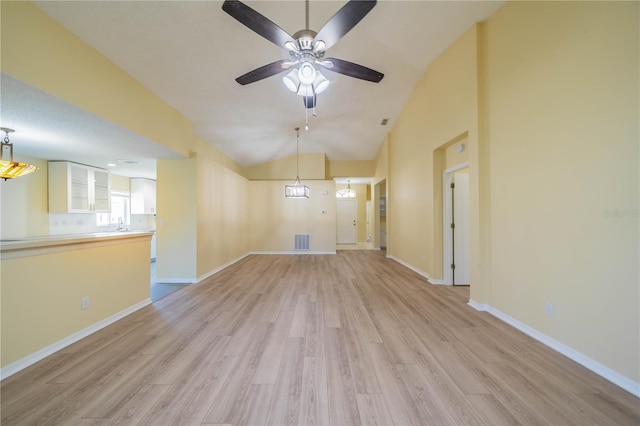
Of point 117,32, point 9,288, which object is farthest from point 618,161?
point 9,288

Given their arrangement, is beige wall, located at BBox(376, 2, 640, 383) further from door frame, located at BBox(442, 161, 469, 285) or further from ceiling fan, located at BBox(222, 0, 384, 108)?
ceiling fan, located at BBox(222, 0, 384, 108)

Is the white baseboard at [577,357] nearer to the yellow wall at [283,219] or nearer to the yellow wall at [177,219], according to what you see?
the yellow wall at [177,219]

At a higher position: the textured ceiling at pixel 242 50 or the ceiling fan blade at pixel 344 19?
the textured ceiling at pixel 242 50

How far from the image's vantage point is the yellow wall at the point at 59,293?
186cm

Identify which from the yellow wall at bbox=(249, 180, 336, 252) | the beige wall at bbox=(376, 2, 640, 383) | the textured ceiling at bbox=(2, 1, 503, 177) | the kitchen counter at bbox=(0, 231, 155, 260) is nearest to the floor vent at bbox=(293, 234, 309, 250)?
the yellow wall at bbox=(249, 180, 336, 252)

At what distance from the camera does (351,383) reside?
1696mm

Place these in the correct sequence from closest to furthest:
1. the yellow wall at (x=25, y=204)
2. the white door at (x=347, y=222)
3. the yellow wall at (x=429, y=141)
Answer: the yellow wall at (x=429, y=141), the yellow wall at (x=25, y=204), the white door at (x=347, y=222)

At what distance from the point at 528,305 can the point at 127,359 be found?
13.1ft

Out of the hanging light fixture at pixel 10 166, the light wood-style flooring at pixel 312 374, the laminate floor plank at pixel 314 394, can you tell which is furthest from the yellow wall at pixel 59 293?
the laminate floor plank at pixel 314 394

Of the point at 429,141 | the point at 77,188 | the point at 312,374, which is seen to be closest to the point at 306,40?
the point at 312,374

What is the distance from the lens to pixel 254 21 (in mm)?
1843

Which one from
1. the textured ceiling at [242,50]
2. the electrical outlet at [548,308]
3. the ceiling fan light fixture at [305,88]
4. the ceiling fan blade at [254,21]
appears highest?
the textured ceiling at [242,50]

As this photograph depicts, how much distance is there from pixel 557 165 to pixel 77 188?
7.70m

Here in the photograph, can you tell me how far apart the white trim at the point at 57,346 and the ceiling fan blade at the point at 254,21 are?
332 cm
